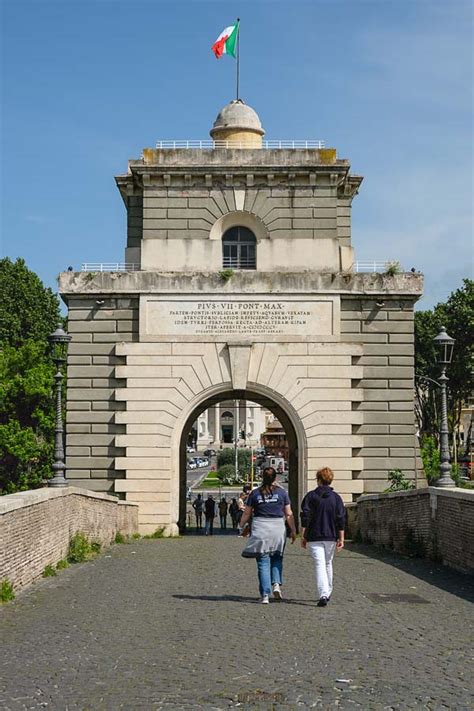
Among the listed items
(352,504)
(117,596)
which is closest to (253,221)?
(352,504)

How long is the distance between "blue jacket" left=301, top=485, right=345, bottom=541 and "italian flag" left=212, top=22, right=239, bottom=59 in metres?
22.8

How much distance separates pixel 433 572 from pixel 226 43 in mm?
21698

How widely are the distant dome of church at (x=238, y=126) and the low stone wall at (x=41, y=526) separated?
13.6m

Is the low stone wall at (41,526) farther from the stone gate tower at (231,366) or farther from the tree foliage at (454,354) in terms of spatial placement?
the tree foliage at (454,354)

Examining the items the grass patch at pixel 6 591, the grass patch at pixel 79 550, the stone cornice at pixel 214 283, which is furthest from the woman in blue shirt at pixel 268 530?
the stone cornice at pixel 214 283

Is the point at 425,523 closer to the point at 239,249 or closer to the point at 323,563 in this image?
the point at 323,563

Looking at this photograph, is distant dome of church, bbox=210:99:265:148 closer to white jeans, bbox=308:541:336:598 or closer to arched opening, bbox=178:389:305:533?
arched opening, bbox=178:389:305:533

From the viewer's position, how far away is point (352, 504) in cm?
2594

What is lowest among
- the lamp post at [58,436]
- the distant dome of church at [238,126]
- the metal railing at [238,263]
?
the lamp post at [58,436]

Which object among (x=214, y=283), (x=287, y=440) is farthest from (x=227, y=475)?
(x=214, y=283)

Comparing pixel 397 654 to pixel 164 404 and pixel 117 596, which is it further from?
pixel 164 404

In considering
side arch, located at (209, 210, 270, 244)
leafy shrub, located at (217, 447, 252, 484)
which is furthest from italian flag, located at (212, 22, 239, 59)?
Result: leafy shrub, located at (217, 447, 252, 484)

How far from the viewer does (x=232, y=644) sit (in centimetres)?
946

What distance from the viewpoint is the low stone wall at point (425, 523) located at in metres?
15.1
